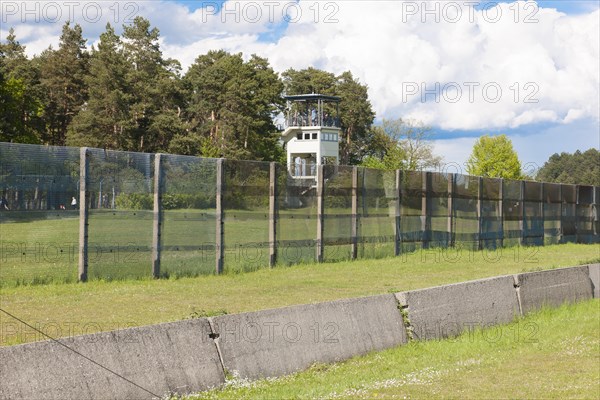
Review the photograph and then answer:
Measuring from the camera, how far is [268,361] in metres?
9.94

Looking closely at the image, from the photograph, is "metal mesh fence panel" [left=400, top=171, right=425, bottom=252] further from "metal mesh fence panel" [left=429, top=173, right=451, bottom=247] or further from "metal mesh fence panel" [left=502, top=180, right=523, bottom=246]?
"metal mesh fence panel" [left=502, top=180, right=523, bottom=246]

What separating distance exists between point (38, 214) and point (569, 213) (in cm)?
3328

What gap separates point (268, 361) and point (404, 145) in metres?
138

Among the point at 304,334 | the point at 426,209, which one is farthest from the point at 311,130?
the point at 304,334

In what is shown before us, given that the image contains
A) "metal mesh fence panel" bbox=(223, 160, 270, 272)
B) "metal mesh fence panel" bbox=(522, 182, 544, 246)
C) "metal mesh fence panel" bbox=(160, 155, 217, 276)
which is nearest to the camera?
"metal mesh fence panel" bbox=(160, 155, 217, 276)

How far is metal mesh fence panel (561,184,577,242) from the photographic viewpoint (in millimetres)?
44075

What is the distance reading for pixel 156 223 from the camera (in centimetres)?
1955

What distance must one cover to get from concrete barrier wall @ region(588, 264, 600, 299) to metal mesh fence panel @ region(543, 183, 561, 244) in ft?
75.3

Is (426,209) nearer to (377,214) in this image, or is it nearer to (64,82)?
(377,214)

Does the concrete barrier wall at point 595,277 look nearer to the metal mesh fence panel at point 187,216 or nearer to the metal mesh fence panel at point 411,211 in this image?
the metal mesh fence panel at point 187,216

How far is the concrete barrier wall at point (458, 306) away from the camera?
1262cm

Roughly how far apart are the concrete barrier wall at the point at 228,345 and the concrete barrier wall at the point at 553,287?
56.2 inches

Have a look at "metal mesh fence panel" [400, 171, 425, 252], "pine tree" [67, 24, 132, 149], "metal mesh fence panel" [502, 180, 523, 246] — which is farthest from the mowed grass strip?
"pine tree" [67, 24, 132, 149]

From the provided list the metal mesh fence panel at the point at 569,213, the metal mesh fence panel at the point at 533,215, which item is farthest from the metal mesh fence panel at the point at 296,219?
the metal mesh fence panel at the point at 569,213
